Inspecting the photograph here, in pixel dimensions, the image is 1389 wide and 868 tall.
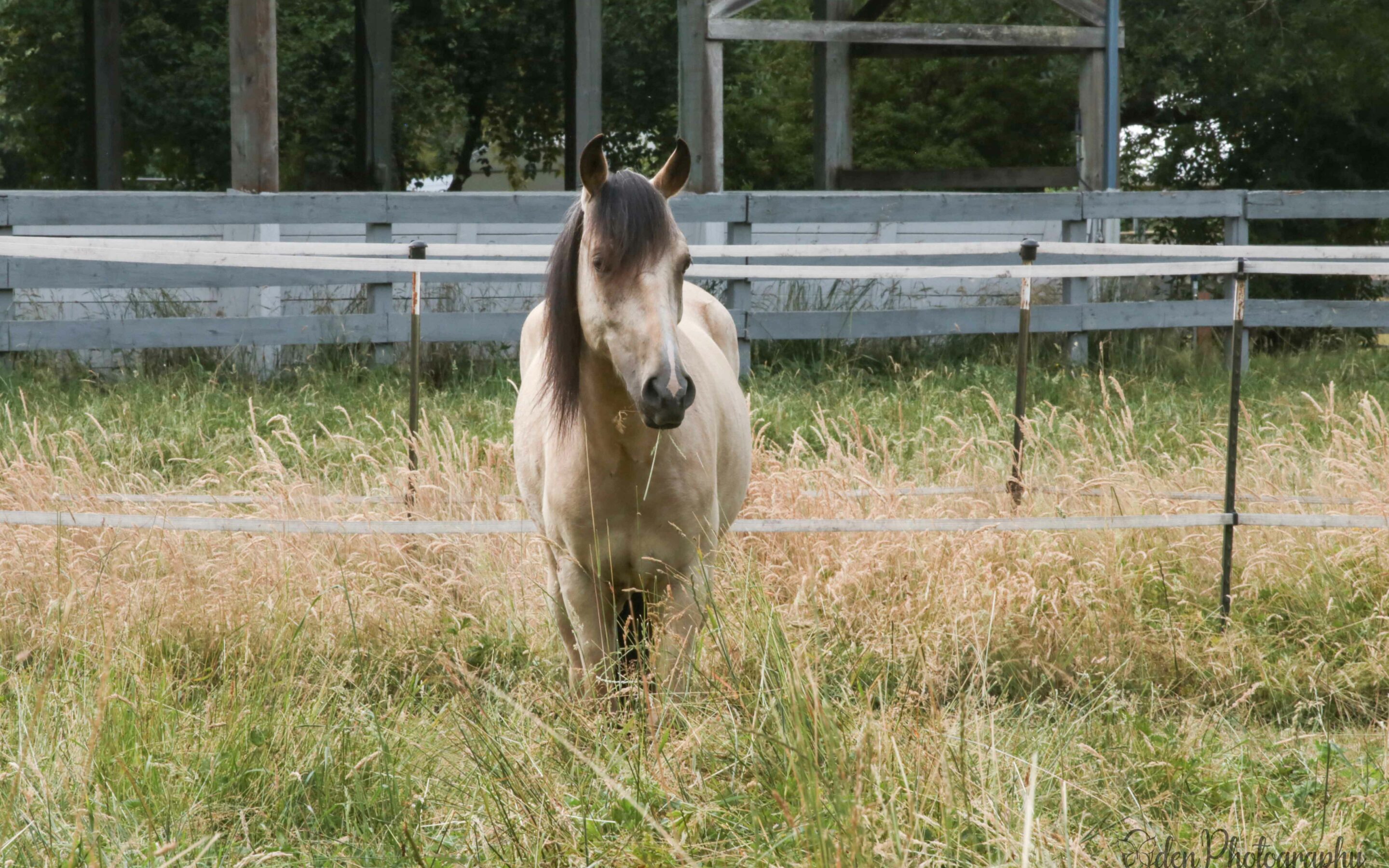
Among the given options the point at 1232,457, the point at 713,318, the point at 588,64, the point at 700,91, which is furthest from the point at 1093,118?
the point at 713,318

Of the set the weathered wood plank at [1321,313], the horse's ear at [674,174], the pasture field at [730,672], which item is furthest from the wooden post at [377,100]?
the horse's ear at [674,174]

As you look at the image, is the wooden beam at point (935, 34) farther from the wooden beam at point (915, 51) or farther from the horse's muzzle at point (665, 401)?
the horse's muzzle at point (665, 401)

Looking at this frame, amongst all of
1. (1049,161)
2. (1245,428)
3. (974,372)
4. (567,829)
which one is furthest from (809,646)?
(1049,161)

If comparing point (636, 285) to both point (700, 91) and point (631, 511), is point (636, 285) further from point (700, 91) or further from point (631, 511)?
point (700, 91)

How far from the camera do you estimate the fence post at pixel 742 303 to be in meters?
8.73

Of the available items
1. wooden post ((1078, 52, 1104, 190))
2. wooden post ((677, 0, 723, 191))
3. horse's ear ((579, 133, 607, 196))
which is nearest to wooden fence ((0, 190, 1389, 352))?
wooden post ((677, 0, 723, 191))

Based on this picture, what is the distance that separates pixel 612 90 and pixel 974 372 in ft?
45.8

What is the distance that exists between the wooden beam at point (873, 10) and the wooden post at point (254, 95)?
641 cm

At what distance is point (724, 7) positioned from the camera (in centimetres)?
995

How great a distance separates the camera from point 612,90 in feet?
70.1

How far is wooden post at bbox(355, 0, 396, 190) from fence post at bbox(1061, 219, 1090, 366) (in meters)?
7.23

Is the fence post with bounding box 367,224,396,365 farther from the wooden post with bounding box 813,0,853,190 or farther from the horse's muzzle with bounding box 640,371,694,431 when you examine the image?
the horse's muzzle with bounding box 640,371,694,431

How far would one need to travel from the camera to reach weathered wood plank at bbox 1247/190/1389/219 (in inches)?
400

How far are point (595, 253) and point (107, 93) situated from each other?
12.7 metres
